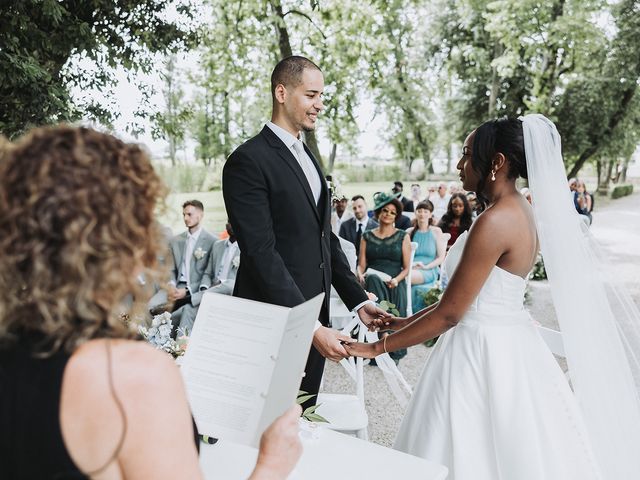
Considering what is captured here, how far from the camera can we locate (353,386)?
511 cm

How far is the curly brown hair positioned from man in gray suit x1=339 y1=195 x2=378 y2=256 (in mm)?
6716

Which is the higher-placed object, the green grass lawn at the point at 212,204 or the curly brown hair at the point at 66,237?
the curly brown hair at the point at 66,237

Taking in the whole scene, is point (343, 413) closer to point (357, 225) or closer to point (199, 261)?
point (199, 261)

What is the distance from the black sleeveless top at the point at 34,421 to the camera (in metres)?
0.80

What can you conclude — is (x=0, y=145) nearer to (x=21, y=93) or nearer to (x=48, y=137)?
(x=48, y=137)

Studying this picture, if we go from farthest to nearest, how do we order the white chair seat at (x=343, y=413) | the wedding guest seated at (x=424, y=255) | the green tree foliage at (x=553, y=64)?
the green tree foliage at (x=553, y=64) < the wedding guest seated at (x=424, y=255) < the white chair seat at (x=343, y=413)

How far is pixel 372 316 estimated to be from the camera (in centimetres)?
298

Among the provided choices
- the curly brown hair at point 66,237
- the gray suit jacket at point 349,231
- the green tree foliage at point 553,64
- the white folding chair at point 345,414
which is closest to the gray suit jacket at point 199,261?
the gray suit jacket at point 349,231

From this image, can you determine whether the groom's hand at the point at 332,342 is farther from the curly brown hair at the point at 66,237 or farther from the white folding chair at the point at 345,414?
the curly brown hair at the point at 66,237

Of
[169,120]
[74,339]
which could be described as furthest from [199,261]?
[74,339]

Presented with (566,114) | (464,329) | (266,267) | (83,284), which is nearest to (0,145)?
(83,284)

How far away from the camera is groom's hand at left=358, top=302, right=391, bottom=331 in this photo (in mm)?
2858

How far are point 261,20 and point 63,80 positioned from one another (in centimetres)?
596

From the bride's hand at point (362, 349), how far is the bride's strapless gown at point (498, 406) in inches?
13.7
